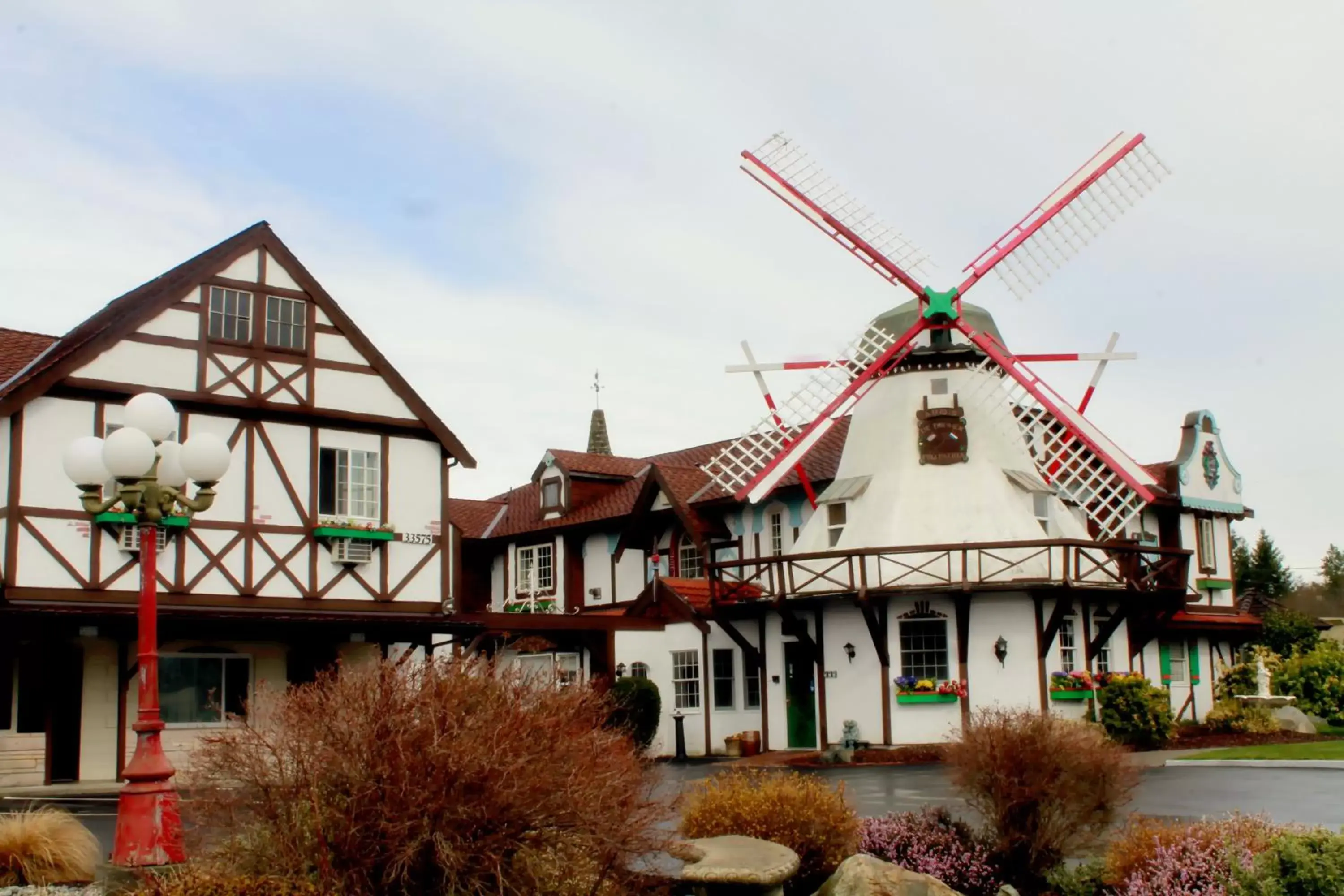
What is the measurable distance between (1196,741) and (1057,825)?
59.1 ft

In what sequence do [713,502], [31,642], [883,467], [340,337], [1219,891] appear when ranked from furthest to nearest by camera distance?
[713,502], [883,467], [340,337], [31,642], [1219,891]

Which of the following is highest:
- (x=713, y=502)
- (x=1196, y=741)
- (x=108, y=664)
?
(x=713, y=502)

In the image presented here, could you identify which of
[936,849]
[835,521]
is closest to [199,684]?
[835,521]

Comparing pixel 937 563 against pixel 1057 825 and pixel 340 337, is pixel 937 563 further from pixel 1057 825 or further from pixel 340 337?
pixel 1057 825

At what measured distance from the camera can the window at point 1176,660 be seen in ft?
108

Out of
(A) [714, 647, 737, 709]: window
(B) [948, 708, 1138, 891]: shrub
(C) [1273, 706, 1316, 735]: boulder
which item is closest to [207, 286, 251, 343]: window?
(A) [714, 647, 737, 709]: window

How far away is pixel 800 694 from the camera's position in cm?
2969

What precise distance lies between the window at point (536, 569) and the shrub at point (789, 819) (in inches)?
971

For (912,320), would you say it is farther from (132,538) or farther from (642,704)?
(132,538)

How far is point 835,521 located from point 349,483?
10.4m

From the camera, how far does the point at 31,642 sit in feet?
69.1

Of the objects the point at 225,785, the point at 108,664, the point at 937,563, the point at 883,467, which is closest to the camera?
the point at 225,785

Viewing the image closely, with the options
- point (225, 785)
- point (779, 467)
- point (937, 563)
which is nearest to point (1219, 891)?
point (225, 785)

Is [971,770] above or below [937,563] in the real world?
below
